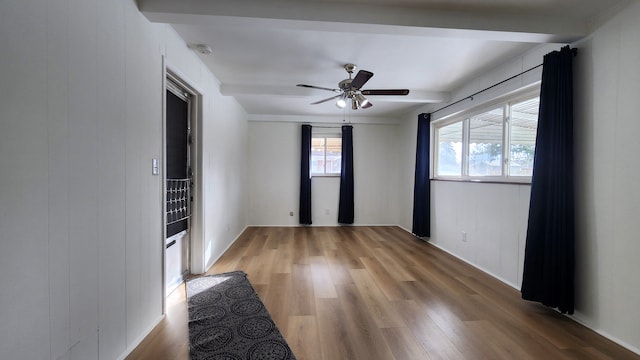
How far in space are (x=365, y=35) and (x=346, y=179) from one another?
11.5 ft

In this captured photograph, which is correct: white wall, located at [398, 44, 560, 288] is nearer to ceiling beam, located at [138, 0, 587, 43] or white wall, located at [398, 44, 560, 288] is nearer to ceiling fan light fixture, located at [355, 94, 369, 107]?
ceiling beam, located at [138, 0, 587, 43]

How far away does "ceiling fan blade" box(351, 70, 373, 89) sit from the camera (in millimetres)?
2313

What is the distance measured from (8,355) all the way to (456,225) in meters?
4.23

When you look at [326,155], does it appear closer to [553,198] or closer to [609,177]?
[553,198]

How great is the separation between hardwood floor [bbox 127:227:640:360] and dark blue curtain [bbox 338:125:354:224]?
190 centimetres

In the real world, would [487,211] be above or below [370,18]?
below

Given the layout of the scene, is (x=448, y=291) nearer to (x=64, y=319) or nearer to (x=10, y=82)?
(x=64, y=319)

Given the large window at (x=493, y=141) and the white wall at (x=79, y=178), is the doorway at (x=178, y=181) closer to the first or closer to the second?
the white wall at (x=79, y=178)

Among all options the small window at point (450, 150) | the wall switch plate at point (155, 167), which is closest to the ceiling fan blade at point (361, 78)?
the wall switch plate at point (155, 167)

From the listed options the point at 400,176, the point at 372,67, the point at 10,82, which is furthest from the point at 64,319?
the point at 400,176

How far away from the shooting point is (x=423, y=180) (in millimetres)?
4367

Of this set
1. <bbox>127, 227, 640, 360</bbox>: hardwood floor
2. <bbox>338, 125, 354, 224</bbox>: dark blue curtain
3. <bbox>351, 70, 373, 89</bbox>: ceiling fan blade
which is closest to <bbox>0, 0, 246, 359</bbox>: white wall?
<bbox>127, 227, 640, 360</bbox>: hardwood floor

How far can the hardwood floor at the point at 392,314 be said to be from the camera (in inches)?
66.1

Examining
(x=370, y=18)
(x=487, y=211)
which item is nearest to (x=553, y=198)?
(x=487, y=211)
